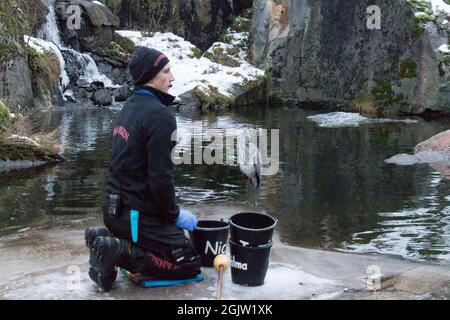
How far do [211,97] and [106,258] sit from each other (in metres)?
18.0

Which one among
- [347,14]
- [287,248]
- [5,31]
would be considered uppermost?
[347,14]

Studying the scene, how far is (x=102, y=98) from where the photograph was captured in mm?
20359

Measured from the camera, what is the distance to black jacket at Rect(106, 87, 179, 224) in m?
4.15

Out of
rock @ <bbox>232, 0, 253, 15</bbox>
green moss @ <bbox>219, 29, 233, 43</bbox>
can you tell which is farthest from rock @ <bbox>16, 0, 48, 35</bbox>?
rock @ <bbox>232, 0, 253, 15</bbox>

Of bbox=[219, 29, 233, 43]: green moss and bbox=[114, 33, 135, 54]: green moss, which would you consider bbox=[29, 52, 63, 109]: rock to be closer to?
bbox=[114, 33, 135, 54]: green moss

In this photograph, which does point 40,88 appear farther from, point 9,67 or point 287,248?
point 287,248

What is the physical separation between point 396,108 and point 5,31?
47.6 ft

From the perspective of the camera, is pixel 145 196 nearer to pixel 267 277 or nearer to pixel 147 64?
pixel 147 64

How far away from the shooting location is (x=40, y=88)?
18828 millimetres

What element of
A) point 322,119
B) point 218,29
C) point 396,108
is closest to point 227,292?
point 322,119

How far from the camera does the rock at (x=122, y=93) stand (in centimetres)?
2102

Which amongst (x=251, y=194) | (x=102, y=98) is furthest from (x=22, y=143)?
(x=102, y=98)
